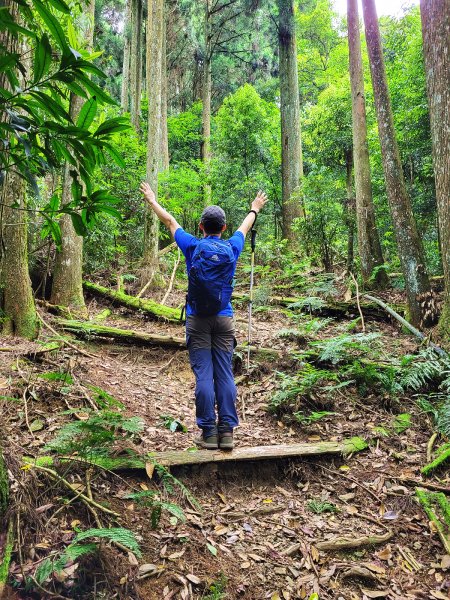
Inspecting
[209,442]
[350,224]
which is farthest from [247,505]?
[350,224]

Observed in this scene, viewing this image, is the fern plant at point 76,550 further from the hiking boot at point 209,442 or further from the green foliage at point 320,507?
the green foliage at point 320,507

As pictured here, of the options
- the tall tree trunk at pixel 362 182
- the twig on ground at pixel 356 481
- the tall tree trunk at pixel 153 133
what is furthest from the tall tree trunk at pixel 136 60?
the twig on ground at pixel 356 481

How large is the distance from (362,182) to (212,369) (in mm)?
7626

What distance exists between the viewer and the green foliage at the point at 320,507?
139 inches

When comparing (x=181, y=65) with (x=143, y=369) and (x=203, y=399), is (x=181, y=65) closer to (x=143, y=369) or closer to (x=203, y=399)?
(x=143, y=369)

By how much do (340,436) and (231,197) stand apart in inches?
486

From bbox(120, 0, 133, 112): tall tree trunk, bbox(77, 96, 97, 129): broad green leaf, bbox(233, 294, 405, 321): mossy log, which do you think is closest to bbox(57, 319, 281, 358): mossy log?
bbox(233, 294, 405, 321): mossy log

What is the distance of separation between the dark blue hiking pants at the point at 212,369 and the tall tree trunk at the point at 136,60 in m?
17.8

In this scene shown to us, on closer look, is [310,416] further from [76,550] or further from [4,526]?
[4,526]

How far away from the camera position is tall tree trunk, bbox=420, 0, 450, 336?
5.98 metres

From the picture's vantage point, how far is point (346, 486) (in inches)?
151

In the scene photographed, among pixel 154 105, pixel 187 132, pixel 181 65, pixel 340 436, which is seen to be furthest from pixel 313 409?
pixel 181 65

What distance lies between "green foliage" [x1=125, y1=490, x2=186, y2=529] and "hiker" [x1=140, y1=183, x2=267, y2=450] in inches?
33.4

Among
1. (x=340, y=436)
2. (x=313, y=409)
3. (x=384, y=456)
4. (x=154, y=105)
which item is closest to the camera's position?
(x=384, y=456)
